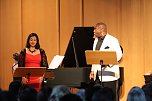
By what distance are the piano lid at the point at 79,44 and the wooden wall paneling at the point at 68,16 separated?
2085 mm

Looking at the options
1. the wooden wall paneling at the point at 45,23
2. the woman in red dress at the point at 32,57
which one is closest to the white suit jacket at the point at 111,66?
the woman in red dress at the point at 32,57

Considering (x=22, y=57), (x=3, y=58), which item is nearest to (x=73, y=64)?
(x=22, y=57)

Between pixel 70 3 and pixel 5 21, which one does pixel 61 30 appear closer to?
pixel 70 3

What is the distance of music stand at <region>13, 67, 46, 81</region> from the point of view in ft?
15.2

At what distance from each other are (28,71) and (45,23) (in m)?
3.25

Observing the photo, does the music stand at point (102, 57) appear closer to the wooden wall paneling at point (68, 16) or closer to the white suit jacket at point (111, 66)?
the white suit jacket at point (111, 66)

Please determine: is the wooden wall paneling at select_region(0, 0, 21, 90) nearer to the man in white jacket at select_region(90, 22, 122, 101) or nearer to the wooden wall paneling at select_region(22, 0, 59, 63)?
the wooden wall paneling at select_region(22, 0, 59, 63)

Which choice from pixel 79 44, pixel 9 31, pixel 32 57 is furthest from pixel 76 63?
pixel 9 31

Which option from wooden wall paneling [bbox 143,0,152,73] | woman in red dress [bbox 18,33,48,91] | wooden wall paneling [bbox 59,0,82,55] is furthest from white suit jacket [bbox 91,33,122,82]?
wooden wall paneling [bbox 59,0,82,55]

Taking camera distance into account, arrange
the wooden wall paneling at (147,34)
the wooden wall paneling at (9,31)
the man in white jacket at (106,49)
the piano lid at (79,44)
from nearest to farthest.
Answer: the man in white jacket at (106,49), the piano lid at (79,44), the wooden wall paneling at (147,34), the wooden wall paneling at (9,31)

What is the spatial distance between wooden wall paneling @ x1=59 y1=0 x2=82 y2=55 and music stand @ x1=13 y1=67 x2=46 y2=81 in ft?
10.0

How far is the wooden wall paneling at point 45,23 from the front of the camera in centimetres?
779

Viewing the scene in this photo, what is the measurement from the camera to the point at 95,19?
764cm

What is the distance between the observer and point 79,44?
5.64 m
